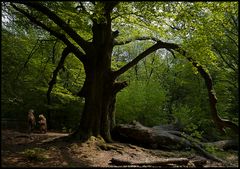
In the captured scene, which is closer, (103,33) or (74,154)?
(74,154)

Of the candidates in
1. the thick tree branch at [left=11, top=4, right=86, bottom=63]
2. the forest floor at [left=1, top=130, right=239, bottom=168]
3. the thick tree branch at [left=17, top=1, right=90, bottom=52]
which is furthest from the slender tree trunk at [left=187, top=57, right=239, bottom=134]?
the thick tree branch at [left=17, top=1, right=90, bottom=52]

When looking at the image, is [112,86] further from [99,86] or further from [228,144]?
[228,144]

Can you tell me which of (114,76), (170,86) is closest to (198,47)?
(114,76)

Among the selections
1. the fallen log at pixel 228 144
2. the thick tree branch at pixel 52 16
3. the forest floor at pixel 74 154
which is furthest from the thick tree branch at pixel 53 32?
the fallen log at pixel 228 144

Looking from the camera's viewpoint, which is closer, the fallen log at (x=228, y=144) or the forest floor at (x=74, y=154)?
the forest floor at (x=74, y=154)

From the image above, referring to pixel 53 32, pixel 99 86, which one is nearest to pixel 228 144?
pixel 99 86

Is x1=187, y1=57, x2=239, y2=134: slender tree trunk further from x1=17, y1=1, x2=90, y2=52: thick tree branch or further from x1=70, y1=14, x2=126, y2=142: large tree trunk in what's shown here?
x1=17, y1=1, x2=90, y2=52: thick tree branch

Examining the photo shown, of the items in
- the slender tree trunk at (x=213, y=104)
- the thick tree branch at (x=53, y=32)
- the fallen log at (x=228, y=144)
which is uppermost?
the thick tree branch at (x=53, y=32)

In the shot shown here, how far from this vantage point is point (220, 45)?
27688 mm

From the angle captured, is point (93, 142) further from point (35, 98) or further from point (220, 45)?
point (220, 45)

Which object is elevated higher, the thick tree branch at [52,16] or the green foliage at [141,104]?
the thick tree branch at [52,16]

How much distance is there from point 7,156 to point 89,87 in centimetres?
561

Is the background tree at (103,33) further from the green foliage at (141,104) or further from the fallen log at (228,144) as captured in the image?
the green foliage at (141,104)

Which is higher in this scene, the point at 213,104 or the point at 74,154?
the point at 213,104
